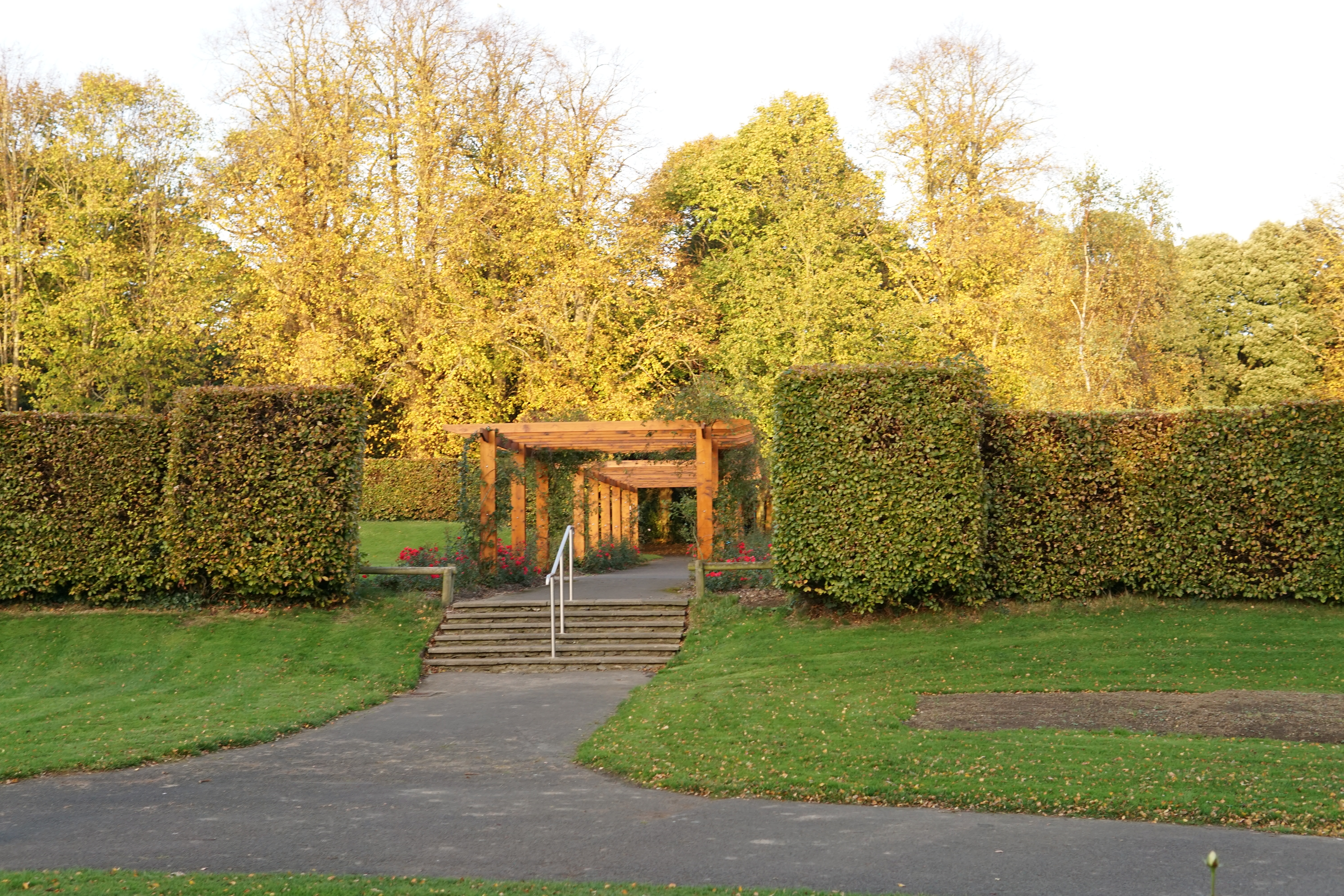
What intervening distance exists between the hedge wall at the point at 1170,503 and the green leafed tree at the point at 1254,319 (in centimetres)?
2435

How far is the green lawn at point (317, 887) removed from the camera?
5.21m

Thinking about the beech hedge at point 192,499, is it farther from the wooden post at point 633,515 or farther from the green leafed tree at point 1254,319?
the green leafed tree at point 1254,319

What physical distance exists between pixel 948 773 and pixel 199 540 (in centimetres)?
1087

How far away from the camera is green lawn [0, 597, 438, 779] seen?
9391 millimetres

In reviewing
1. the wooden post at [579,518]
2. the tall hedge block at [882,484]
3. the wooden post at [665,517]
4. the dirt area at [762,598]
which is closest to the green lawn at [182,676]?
the dirt area at [762,598]

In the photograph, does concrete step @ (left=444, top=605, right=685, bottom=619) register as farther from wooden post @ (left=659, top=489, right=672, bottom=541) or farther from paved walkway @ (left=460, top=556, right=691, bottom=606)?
wooden post @ (left=659, top=489, right=672, bottom=541)

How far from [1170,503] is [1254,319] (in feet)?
91.1

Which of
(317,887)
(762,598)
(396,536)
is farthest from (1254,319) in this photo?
(317,887)

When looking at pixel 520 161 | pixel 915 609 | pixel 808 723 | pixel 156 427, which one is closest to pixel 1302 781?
pixel 808 723

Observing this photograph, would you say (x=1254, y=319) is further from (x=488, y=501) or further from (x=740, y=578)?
(x=488, y=501)

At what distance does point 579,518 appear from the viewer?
74.4 ft

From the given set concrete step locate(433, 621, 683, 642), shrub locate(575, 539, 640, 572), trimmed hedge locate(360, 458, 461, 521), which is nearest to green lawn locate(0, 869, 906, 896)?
concrete step locate(433, 621, 683, 642)

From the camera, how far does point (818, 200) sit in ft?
98.6

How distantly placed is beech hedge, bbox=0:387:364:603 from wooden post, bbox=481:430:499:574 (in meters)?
2.73
